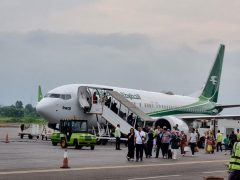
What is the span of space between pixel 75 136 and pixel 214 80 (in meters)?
31.7

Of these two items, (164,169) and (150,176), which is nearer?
(150,176)

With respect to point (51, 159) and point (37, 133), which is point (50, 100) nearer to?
point (37, 133)

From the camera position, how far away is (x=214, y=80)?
62344 mm

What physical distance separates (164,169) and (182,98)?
107 ft

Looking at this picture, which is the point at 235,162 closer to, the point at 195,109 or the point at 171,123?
the point at 171,123

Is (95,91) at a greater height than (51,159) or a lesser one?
greater

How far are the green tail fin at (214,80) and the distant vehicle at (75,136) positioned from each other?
93.1ft

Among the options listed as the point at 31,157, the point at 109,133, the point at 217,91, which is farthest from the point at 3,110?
the point at 31,157

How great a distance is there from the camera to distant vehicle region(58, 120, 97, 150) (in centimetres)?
3362

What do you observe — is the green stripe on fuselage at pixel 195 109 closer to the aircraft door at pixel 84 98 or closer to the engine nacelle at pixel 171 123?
the engine nacelle at pixel 171 123

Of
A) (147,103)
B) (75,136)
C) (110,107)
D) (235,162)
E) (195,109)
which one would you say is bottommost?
(235,162)

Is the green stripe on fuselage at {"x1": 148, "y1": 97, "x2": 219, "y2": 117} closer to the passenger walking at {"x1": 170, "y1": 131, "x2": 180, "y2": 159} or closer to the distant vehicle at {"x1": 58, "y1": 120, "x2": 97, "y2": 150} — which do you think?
the distant vehicle at {"x1": 58, "y1": 120, "x2": 97, "y2": 150}

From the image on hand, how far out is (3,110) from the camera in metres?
184

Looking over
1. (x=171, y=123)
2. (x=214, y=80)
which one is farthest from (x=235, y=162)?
(x=214, y=80)
